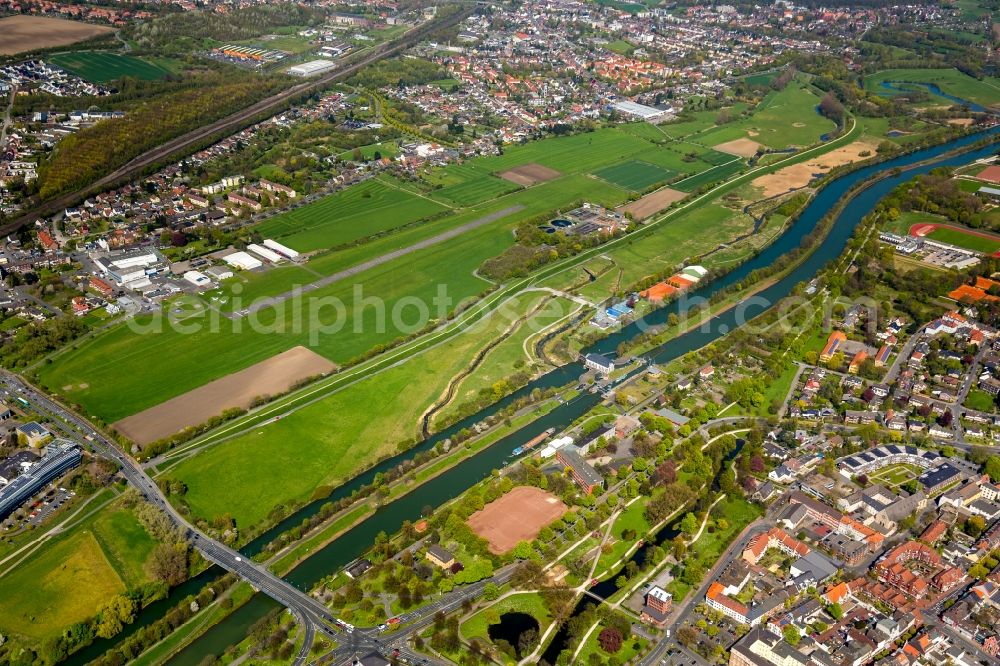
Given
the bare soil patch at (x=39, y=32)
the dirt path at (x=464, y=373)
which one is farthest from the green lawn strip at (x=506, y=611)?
the bare soil patch at (x=39, y=32)

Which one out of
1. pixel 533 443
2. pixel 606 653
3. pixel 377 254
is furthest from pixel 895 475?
pixel 377 254

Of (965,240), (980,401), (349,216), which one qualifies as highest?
(965,240)

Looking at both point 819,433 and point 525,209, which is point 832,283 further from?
point 525,209

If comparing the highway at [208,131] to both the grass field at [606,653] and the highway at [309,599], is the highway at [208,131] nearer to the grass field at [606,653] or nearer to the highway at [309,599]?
the highway at [309,599]

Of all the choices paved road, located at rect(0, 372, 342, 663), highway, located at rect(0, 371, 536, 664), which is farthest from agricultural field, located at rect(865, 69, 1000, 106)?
paved road, located at rect(0, 372, 342, 663)

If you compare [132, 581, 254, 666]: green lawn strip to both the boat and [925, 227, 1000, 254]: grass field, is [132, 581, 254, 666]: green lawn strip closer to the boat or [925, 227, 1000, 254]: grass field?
the boat

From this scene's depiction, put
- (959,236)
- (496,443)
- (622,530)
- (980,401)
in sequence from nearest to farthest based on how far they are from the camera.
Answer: (622,530) < (496,443) < (980,401) < (959,236)

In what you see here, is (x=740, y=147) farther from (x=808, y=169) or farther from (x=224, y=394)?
(x=224, y=394)

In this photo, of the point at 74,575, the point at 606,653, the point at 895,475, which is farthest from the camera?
the point at 895,475
